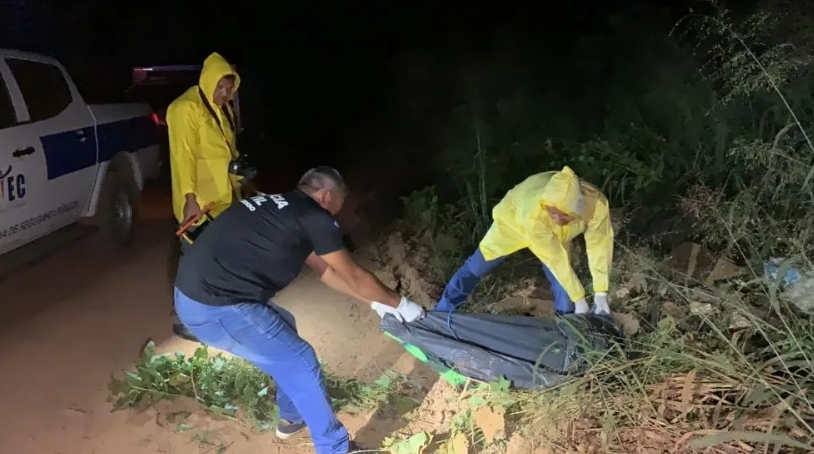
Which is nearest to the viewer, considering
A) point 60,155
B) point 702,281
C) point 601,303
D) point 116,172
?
point 702,281

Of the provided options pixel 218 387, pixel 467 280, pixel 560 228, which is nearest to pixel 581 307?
pixel 560 228

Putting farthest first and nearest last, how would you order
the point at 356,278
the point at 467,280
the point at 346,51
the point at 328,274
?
the point at 346,51, the point at 467,280, the point at 328,274, the point at 356,278

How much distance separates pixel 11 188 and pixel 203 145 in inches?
52.3

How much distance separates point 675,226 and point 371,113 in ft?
28.3

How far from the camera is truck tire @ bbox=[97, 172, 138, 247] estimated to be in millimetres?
5969

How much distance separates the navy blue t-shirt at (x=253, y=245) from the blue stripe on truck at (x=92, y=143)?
2324mm

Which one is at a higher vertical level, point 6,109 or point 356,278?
point 6,109

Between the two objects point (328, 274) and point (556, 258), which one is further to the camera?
point (556, 258)

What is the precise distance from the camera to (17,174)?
4664mm

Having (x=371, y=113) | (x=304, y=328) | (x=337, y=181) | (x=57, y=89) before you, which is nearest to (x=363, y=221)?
(x=304, y=328)

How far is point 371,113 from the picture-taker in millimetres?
13141

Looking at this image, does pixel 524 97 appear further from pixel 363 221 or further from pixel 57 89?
pixel 57 89

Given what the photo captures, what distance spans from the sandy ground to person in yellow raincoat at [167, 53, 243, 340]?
936 mm

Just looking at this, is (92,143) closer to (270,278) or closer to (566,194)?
(270,278)
